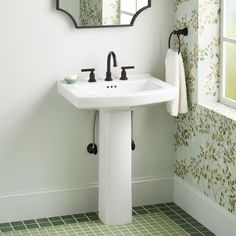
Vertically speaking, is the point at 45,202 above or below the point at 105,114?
below

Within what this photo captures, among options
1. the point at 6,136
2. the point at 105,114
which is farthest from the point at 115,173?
the point at 6,136

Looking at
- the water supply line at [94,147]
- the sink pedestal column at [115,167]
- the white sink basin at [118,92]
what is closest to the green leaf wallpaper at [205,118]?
the white sink basin at [118,92]

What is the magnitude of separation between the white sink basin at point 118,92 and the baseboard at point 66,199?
69 centimetres

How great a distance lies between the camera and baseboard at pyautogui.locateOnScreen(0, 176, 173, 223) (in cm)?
445

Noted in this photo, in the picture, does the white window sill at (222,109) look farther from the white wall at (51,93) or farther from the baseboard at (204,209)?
the baseboard at (204,209)

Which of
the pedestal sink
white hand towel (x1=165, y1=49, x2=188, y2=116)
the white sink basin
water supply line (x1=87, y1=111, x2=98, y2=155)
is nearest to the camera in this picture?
the white sink basin

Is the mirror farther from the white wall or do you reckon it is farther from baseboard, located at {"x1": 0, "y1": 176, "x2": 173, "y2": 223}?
baseboard, located at {"x1": 0, "y1": 176, "x2": 173, "y2": 223}

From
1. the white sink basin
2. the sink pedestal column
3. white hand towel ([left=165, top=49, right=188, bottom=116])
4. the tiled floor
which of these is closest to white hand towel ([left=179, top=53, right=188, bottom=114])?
white hand towel ([left=165, top=49, right=188, bottom=116])

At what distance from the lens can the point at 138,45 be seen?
458cm

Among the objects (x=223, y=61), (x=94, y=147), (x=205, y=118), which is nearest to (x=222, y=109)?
(x=205, y=118)

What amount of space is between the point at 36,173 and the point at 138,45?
110 cm

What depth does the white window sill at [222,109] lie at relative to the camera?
13.3 feet

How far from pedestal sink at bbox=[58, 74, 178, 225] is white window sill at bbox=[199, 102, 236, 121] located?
0.81 ft

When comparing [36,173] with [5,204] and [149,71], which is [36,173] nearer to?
[5,204]
